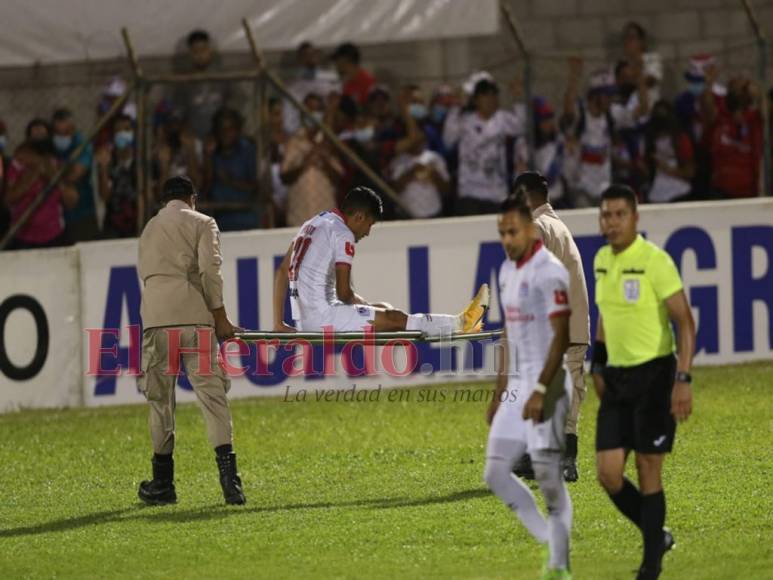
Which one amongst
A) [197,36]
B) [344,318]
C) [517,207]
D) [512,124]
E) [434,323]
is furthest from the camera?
[512,124]

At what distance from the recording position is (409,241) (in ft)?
53.3

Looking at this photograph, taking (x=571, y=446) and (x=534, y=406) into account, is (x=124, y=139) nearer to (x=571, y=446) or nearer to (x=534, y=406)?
(x=571, y=446)

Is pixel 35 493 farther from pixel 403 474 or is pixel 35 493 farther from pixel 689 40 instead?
pixel 689 40

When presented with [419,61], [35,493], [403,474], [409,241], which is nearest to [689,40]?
[419,61]

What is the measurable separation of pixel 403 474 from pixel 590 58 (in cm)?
959

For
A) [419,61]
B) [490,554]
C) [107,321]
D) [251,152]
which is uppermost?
[419,61]

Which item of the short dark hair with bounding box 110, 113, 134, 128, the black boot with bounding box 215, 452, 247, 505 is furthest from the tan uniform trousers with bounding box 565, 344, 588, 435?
the short dark hair with bounding box 110, 113, 134, 128

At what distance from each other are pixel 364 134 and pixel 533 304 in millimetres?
9712

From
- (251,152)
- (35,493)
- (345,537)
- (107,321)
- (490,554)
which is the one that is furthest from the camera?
(251,152)

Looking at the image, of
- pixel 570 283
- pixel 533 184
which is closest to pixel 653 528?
pixel 570 283

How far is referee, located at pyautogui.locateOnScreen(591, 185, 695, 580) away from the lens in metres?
8.06

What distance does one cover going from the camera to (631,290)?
8.09 metres

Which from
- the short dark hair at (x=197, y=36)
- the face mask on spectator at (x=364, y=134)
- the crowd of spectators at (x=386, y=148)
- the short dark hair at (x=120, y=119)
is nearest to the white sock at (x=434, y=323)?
the crowd of spectators at (x=386, y=148)

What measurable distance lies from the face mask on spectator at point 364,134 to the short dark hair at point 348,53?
3.11 ft
